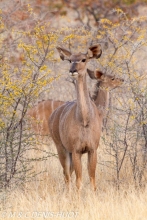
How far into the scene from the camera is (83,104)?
27.7 ft

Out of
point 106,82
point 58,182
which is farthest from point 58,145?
point 106,82

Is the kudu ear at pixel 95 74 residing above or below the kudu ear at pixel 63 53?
below

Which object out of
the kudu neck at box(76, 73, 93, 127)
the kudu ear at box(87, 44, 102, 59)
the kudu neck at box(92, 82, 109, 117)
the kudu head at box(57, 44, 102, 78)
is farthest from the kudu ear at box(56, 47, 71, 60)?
the kudu neck at box(92, 82, 109, 117)

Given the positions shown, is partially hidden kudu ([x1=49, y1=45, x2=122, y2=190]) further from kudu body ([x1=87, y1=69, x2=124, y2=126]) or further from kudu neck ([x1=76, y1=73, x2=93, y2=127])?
kudu body ([x1=87, y1=69, x2=124, y2=126])

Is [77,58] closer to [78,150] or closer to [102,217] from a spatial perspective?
[78,150]

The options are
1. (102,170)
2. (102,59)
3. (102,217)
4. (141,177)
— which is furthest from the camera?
(102,59)

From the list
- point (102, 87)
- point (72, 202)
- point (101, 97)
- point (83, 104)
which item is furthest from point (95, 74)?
point (72, 202)

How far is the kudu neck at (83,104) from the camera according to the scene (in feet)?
27.5

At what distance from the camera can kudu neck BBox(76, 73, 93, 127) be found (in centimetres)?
838

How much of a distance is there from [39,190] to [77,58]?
1883 millimetres

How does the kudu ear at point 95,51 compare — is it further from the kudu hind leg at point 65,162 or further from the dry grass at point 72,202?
the dry grass at point 72,202

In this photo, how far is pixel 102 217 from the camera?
274 inches

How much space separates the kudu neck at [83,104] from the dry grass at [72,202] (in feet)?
3.18

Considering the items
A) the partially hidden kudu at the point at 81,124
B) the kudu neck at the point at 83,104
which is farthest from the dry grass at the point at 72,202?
the kudu neck at the point at 83,104
